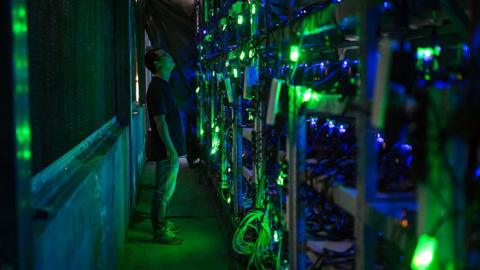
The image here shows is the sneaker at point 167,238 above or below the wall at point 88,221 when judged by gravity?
below

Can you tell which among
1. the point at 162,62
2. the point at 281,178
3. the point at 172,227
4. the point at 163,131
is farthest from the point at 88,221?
the point at 172,227

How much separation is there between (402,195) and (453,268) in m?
0.52

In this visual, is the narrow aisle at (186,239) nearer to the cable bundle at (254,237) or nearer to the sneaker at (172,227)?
the sneaker at (172,227)

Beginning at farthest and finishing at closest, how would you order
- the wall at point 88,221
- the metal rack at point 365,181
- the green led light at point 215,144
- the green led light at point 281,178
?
1. the green led light at point 215,144
2. the green led light at point 281,178
3. the wall at point 88,221
4. the metal rack at point 365,181

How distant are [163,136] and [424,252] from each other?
4097 mm

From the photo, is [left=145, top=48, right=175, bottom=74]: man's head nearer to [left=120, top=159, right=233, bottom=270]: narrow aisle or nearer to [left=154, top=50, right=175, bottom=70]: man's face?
[left=154, top=50, right=175, bottom=70]: man's face

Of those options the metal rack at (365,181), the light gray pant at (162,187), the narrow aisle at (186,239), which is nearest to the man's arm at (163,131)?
the light gray pant at (162,187)

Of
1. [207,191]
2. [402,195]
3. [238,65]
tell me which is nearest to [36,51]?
[402,195]

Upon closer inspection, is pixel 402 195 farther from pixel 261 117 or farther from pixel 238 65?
pixel 238 65

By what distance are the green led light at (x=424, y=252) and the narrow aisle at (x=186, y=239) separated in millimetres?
3581

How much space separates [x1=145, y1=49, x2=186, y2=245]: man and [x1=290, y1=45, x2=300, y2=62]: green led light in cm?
274

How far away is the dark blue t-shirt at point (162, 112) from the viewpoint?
5.46 metres

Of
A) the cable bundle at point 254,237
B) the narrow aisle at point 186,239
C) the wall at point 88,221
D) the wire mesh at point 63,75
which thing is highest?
the wire mesh at point 63,75

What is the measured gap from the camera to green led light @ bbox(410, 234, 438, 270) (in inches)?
60.1
